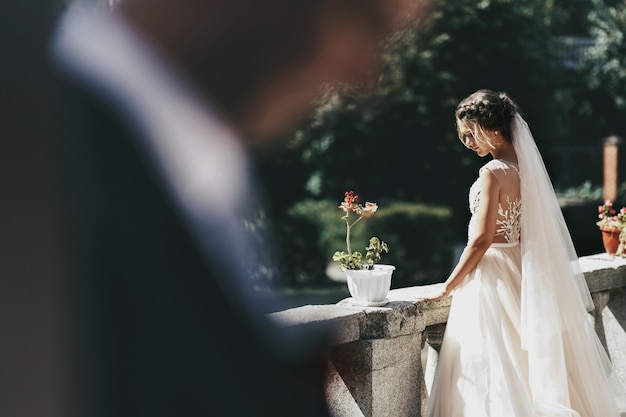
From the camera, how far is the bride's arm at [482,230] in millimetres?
3094

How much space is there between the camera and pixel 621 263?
4289 mm

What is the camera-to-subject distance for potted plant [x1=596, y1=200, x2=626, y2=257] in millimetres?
4332

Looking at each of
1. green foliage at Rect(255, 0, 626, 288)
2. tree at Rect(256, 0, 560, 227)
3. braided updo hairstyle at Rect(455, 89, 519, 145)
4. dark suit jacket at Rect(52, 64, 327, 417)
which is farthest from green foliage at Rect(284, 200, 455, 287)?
dark suit jacket at Rect(52, 64, 327, 417)

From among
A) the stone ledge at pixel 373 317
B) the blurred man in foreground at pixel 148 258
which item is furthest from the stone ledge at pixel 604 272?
the blurred man in foreground at pixel 148 258

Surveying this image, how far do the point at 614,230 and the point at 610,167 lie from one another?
1145cm

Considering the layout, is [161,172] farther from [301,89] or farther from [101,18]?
[301,89]

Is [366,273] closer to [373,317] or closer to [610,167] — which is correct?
[373,317]

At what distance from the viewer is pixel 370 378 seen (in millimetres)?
2873

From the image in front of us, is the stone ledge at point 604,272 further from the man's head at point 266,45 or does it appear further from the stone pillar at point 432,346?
the man's head at point 266,45

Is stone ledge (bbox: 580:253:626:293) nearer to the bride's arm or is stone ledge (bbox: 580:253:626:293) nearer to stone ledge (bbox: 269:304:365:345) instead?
the bride's arm

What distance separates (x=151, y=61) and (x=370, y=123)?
10356 millimetres

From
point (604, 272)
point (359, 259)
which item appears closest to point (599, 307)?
point (604, 272)

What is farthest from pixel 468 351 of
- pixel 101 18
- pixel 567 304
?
pixel 101 18

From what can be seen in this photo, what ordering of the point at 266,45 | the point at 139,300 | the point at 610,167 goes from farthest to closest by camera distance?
the point at 610,167
the point at 266,45
the point at 139,300
